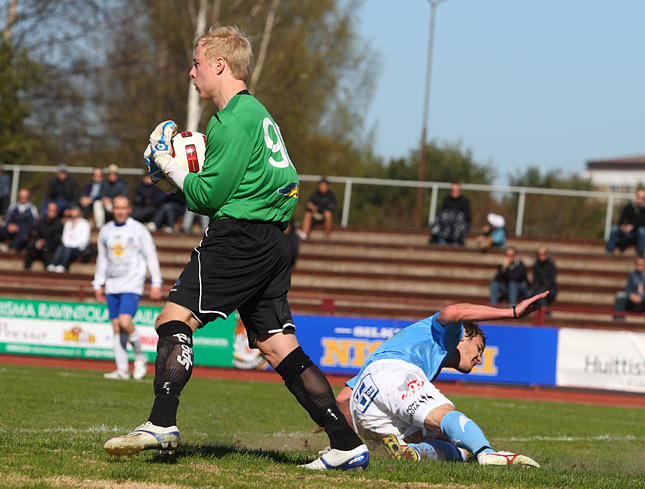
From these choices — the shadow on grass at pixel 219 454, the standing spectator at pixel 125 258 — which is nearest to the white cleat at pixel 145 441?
the shadow on grass at pixel 219 454

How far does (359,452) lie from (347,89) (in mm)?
41658

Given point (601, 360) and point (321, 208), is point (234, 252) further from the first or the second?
point (321, 208)

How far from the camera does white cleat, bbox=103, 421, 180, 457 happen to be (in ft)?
13.9

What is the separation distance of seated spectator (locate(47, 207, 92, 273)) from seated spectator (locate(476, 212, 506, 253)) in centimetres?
973

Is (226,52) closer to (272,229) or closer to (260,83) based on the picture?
(272,229)

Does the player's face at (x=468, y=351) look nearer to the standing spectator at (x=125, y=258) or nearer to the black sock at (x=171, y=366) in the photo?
the black sock at (x=171, y=366)

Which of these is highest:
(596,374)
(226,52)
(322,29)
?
(322,29)

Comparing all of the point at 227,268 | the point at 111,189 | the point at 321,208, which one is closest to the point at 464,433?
the point at 227,268

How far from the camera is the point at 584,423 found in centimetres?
1022

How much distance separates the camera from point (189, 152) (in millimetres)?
4969

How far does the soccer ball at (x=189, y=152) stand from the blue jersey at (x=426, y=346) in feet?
5.88

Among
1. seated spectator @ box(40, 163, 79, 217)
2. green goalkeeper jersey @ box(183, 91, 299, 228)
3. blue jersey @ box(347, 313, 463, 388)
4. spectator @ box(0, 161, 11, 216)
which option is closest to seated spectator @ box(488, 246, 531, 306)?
seated spectator @ box(40, 163, 79, 217)

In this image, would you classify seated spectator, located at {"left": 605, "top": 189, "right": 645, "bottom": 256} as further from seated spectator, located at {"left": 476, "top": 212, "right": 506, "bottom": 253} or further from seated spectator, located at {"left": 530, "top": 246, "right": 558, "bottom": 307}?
seated spectator, located at {"left": 530, "top": 246, "right": 558, "bottom": 307}

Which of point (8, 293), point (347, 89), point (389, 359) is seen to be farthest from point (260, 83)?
point (389, 359)
